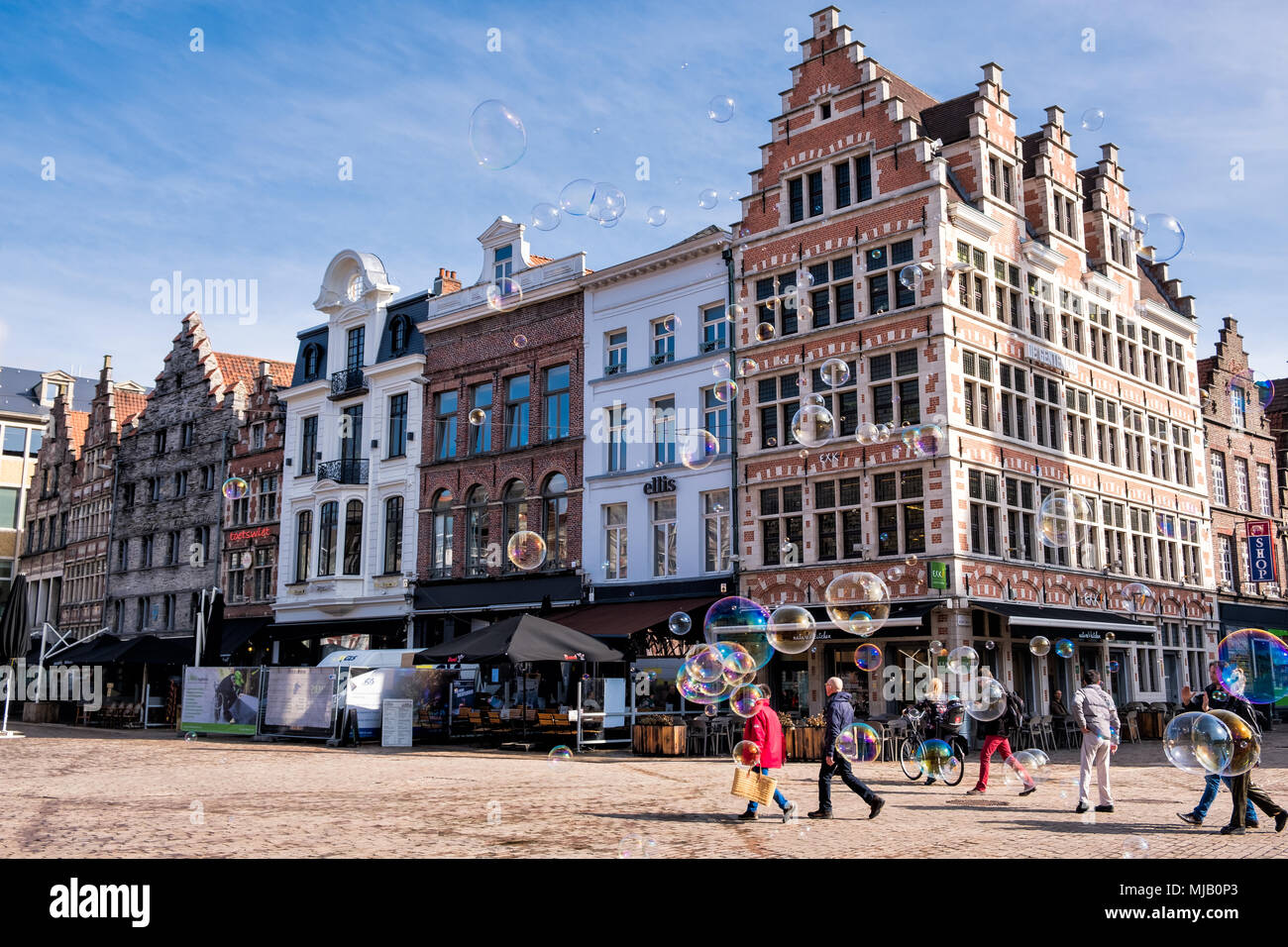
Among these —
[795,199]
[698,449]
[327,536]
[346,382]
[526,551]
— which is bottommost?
[526,551]

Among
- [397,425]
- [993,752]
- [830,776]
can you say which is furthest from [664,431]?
[830,776]

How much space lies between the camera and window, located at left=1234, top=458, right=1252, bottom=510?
3838cm

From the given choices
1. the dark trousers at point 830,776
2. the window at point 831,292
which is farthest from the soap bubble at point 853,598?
the dark trousers at point 830,776

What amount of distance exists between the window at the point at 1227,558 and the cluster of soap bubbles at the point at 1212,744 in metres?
28.4

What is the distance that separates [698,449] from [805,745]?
9058mm

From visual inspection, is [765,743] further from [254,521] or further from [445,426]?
[254,521]

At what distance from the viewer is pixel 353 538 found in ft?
125

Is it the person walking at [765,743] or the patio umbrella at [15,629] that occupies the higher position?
the patio umbrella at [15,629]

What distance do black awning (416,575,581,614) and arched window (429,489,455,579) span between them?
491 mm

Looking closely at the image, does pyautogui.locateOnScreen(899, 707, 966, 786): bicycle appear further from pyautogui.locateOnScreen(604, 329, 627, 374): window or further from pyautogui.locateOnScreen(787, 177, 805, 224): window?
pyautogui.locateOnScreen(604, 329, 627, 374): window

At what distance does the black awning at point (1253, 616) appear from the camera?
35688 millimetres

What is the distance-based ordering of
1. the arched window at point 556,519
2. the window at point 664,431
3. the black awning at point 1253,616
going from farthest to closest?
the black awning at point 1253,616 < the arched window at point 556,519 < the window at point 664,431

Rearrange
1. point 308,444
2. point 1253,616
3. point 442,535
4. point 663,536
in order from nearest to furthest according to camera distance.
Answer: point 663,536 → point 442,535 → point 1253,616 → point 308,444

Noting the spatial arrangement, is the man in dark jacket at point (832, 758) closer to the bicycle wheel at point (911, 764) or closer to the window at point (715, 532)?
the bicycle wheel at point (911, 764)
